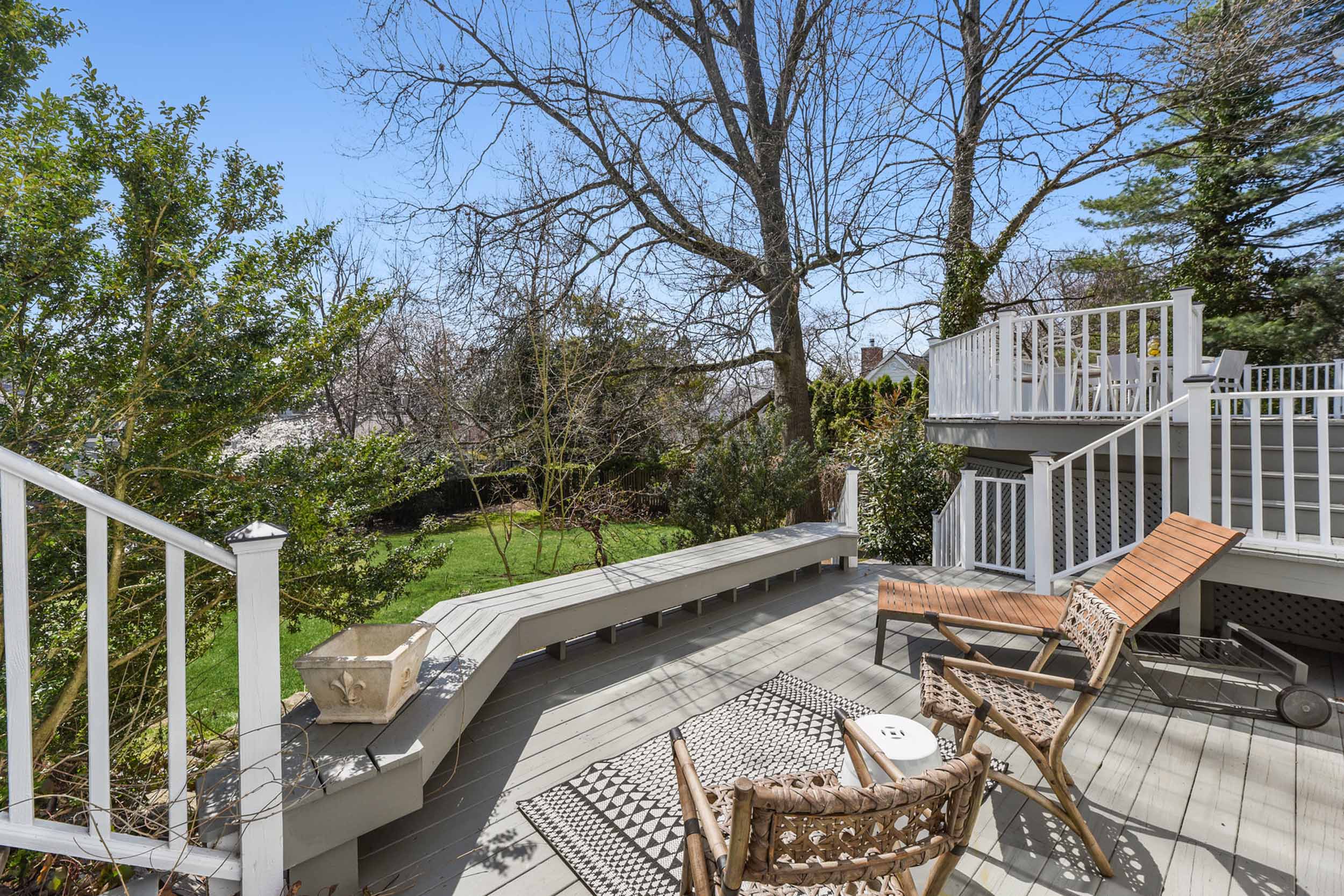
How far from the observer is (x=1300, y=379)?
9.95 meters

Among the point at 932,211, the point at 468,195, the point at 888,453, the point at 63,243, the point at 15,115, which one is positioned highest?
the point at 468,195

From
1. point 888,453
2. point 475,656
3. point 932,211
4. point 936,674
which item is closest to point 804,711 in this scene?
point 936,674

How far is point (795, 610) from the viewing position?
4.68 meters

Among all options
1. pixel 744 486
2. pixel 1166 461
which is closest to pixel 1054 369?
pixel 1166 461

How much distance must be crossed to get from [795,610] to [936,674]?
2.13 meters

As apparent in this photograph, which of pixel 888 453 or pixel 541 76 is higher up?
pixel 541 76

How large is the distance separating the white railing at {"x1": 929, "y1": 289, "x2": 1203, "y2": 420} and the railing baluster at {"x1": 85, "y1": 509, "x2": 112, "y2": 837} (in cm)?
543

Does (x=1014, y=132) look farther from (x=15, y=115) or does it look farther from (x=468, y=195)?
(x=15, y=115)

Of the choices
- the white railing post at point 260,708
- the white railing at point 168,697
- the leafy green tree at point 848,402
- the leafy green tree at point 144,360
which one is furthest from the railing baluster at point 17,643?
the leafy green tree at point 848,402

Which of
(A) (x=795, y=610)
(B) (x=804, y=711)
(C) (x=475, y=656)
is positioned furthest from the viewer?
(A) (x=795, y=610)

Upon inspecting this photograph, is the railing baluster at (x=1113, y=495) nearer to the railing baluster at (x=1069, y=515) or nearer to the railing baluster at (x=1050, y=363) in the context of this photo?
the railing baluster at (x=1069, y=515)

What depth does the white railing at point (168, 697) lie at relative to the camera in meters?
1.24

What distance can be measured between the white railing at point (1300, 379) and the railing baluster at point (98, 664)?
9728 millimetres

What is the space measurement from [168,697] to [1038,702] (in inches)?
113
